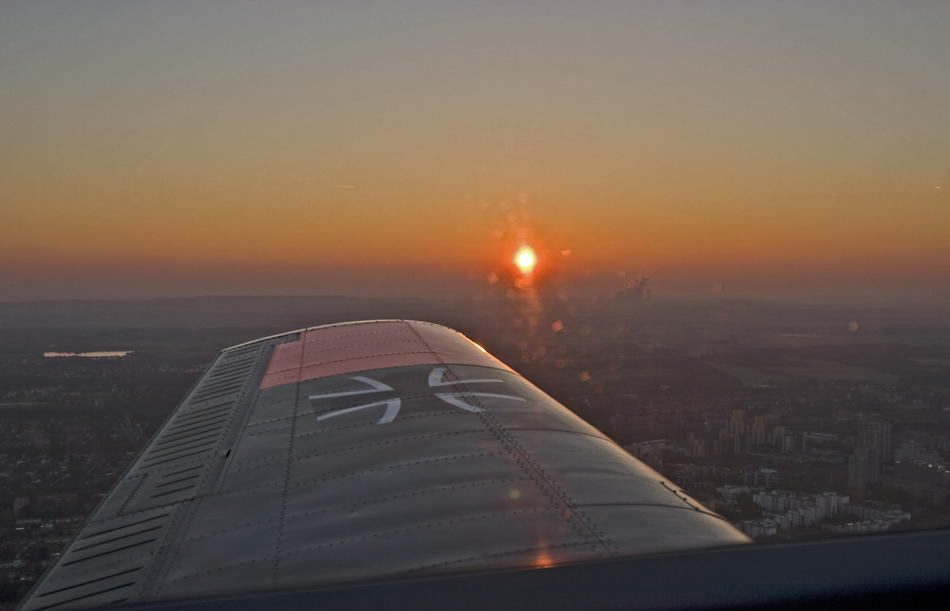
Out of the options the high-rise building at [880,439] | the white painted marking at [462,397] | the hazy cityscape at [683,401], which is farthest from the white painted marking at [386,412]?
the high-rise building at [880,439]

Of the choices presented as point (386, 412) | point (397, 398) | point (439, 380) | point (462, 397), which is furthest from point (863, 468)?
point (386, 412)

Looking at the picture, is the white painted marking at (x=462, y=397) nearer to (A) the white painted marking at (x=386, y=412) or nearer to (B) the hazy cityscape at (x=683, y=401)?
(A) the white painted marking at (x=386, y=412)

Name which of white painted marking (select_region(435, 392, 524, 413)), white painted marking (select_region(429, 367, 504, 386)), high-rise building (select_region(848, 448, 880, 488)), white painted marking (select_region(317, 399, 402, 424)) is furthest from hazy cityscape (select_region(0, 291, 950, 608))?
white painted marking (select_region(429, 367, 504, 386))

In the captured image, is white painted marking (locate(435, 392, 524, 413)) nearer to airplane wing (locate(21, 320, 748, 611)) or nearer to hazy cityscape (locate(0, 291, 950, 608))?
airplane wing (locate(21, 320, 748, 611))

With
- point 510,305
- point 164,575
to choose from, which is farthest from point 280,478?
point 510,305

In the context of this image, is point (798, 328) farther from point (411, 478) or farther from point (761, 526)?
point (411, 478)
